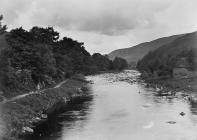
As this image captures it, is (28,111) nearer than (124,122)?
No

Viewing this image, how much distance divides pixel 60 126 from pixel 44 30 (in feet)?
252

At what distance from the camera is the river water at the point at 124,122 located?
1880 inches

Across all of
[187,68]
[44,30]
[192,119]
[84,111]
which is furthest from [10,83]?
[187,68]

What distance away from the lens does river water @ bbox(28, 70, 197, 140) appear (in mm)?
47750

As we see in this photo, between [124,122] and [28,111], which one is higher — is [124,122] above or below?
below

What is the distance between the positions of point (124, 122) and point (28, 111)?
676 inches

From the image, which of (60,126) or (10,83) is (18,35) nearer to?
(10,83)

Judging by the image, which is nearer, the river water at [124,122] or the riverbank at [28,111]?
the river water at [124,122]

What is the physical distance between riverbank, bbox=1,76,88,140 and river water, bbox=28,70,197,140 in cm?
242

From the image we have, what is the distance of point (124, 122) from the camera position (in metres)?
56.6

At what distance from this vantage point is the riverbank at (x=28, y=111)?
49.6 m

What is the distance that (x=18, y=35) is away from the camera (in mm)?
93750

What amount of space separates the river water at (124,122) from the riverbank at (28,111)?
2.42 meters

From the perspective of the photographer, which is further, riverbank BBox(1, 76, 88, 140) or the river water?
riverbank BBox(1, 76, 88, 140)
